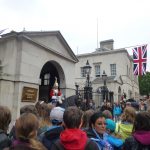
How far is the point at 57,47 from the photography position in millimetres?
15094

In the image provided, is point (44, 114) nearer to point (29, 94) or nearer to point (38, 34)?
point (29, 94)

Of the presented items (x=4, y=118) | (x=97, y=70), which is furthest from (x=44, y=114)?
(x=97, y=70)

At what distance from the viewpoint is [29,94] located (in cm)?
1239

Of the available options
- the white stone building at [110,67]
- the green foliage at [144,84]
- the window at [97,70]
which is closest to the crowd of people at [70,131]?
the white stone building at [110,67]

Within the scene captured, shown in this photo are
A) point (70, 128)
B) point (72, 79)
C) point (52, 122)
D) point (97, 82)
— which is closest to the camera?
point (70, 128)

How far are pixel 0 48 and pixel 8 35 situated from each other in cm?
83

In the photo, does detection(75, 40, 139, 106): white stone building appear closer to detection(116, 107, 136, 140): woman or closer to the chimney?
the chimney

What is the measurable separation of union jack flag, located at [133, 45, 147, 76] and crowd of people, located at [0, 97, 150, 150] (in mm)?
13820

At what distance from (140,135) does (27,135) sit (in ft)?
5.36

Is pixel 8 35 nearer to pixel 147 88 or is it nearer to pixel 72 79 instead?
pixel 72 79

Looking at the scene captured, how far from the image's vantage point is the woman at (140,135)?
3.50m

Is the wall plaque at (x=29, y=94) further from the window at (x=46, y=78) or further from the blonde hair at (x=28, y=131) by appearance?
the blonde hair at (x=28, y=131)

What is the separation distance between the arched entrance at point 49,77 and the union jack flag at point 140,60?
582cm

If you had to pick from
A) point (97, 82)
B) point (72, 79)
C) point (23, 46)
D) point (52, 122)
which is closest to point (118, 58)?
point (97, 82)
